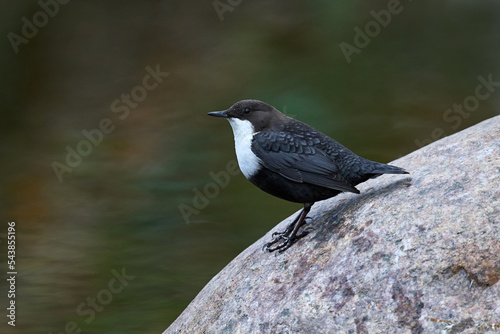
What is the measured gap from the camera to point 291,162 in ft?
11.5

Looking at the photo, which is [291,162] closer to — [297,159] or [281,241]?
[297,159]

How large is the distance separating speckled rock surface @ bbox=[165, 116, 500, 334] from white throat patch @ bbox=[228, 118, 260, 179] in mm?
487

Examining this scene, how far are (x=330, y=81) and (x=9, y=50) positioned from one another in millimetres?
4311

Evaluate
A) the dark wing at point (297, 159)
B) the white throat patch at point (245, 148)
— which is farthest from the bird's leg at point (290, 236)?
the white throat patch at point (245, 148)

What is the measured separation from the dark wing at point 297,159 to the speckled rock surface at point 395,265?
209 mm

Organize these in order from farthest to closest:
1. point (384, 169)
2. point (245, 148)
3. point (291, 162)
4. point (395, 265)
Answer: point (245, 148), point (291, 162), point (384, 169), point (395, 265)

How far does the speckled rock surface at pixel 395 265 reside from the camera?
2666 mm

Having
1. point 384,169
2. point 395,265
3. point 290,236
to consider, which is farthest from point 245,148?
point 395,265

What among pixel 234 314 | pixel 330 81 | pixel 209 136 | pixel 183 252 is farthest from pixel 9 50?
pixel 234 314

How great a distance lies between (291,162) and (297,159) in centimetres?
4

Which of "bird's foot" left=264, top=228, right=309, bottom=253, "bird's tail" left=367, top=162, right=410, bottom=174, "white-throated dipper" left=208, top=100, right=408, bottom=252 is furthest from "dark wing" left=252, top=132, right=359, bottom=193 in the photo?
"bird's foot" left=264, top=228, right=309, bottom=253

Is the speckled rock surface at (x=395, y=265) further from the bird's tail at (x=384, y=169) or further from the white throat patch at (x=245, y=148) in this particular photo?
the white throat patch at (x=245, y=148)

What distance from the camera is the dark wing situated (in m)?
3.40

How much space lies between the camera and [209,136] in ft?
27.2
